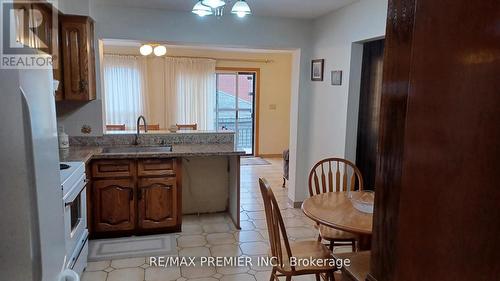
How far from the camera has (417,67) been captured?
0.62 metres

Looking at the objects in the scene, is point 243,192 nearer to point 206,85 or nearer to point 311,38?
point 311,38

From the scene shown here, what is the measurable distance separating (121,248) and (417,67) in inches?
124

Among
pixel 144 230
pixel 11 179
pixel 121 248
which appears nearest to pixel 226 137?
pixel 144 230

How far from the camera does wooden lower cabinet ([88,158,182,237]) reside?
3262mm

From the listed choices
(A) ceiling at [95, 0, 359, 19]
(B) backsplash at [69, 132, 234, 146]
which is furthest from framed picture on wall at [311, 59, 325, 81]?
(B) backsplash at [69, 132, 234, 146]

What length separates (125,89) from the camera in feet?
22.6

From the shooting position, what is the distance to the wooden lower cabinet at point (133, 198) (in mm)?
3262

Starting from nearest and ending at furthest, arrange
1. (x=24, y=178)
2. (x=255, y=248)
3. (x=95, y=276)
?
(x=24, y=178) → (x=95, y=276) → (x=255, y=248)

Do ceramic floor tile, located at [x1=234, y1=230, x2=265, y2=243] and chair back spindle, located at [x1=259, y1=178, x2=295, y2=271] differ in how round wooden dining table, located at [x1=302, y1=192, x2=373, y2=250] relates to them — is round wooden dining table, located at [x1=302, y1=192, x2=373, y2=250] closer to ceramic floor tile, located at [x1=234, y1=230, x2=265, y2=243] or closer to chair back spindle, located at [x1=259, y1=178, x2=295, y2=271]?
chair back spindle, located at [x1=259, y1=178, x2=295, y2=271]

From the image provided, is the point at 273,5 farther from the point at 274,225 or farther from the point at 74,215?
the point at 74,215

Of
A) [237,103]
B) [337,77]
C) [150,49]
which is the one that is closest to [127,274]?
[337,77]

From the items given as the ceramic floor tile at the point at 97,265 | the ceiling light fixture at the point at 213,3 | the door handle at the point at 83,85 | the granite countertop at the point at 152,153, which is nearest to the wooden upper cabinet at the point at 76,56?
the door handle at the point at 83,85

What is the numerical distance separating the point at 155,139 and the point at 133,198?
2.58 ft

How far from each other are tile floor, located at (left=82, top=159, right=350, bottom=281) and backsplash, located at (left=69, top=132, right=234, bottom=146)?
88cm
